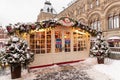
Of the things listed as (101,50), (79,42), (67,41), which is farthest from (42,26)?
(101,50)

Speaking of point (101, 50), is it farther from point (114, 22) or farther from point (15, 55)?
point (114, 22)

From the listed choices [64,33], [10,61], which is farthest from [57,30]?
[10,61]

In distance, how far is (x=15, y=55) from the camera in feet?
15.6

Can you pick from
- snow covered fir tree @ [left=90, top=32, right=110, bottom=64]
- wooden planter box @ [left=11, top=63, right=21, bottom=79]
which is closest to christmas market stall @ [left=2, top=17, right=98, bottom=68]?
snow covered fir tree @ [left=90, top=32, right=110, bottom=64]

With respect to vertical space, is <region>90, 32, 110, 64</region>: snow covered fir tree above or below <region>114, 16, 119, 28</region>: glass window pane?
below

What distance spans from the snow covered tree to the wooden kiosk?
1.54m

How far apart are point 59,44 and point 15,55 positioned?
322 centimetres

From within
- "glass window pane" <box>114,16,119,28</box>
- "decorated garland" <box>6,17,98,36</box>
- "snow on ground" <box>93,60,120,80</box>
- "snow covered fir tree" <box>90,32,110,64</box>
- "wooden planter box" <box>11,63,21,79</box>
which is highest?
"glass window pane" <box>114,16,119,28</box>

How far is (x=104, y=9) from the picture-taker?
49.0 ft

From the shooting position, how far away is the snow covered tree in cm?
470

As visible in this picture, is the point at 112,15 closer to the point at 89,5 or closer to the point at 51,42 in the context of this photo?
the point at 89,5

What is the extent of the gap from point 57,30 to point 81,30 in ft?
6.04

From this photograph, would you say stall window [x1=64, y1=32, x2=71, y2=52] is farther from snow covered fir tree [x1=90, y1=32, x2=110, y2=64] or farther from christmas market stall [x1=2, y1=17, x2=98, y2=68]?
snow covered fir tree [x1=90, y1=32, x2=110, y2=64]

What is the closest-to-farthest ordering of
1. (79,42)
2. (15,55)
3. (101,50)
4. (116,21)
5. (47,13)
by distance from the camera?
(15,55), (101,50), (79,42), (116,21), (47,13)
